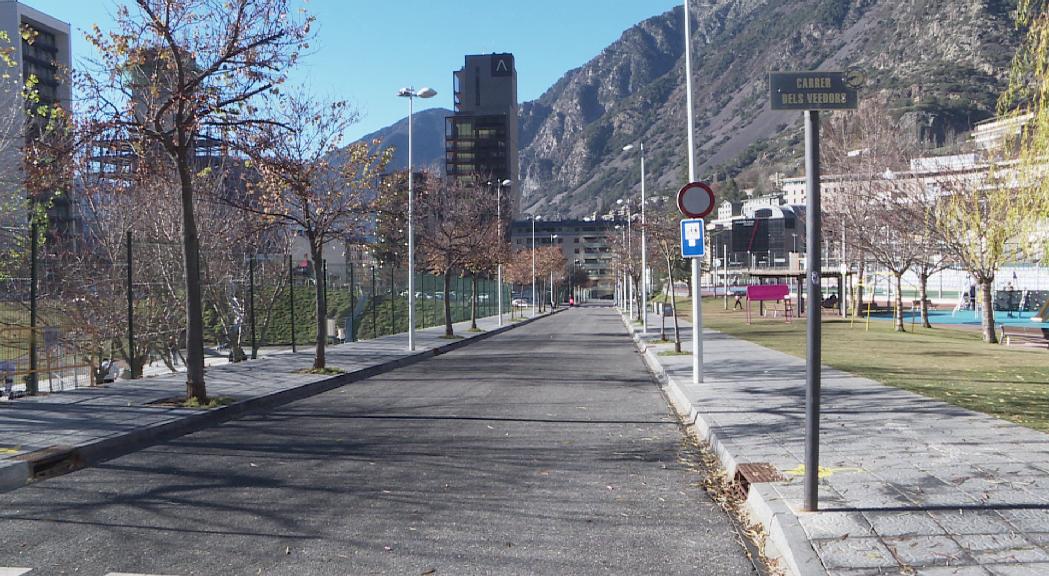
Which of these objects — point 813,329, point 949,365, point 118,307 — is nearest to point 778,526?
point 813,329

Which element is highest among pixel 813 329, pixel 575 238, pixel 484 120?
pixel 484 120

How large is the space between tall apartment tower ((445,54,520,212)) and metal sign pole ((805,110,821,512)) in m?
136

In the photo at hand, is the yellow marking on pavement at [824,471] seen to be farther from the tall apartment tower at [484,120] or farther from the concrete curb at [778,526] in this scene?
the tall apartment tower at [484,120]

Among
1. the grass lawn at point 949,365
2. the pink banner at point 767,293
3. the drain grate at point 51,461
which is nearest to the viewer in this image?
the drain grate at point 51,461

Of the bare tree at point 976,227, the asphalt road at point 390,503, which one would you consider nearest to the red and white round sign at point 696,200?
the asphalt road at point 390,503

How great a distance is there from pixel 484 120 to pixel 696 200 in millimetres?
142988

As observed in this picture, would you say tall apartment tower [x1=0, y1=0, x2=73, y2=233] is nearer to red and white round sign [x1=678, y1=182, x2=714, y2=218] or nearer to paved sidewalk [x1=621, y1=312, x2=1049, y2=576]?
red and white round sign [x1=678, y1=182, x2=714, y2=218]

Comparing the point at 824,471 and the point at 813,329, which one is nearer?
the point at 813,329

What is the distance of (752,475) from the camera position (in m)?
6.71

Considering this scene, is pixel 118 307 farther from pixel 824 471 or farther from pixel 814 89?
Result: pixel 814 89

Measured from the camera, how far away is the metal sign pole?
5.32 meters

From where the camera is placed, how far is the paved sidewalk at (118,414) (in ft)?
25.8

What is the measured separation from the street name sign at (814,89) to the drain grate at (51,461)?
7.20 m

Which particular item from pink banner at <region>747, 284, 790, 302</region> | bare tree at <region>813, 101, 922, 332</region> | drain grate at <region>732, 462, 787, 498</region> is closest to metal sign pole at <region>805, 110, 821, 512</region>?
drain grate at <region>732, 462, 787, 498</region>
